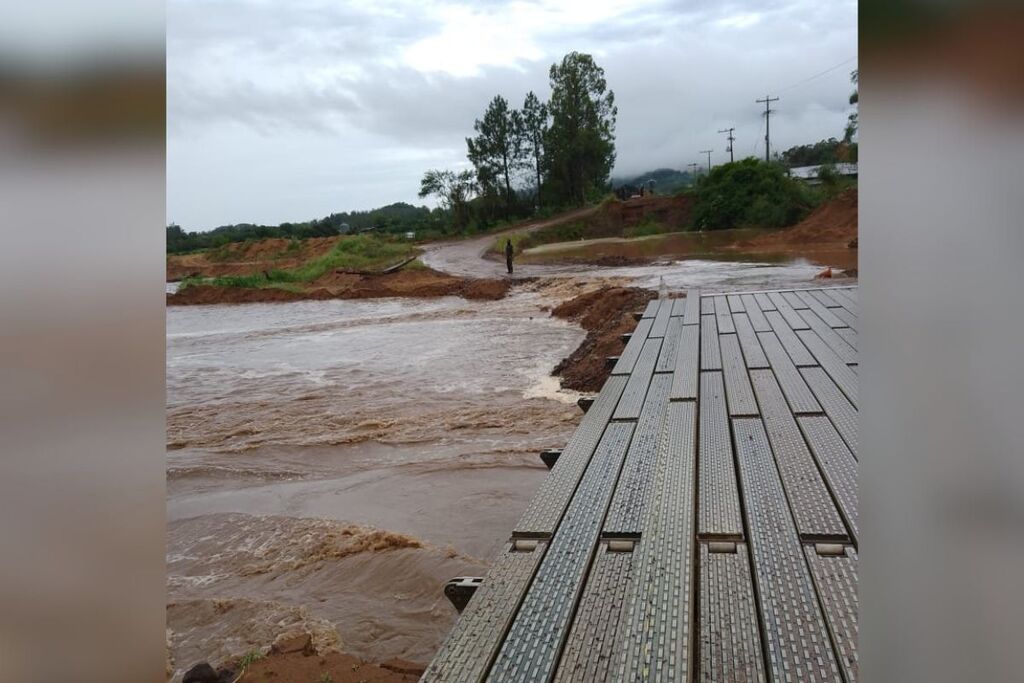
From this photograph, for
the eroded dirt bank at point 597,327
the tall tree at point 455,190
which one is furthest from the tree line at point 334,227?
the eroded dirt bank at point 597,327

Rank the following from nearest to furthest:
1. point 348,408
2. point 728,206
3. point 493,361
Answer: point 348,408 < point 493,361 < point 728,206

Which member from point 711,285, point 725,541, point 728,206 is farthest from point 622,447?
point 728,206

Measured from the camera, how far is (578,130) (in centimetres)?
3531

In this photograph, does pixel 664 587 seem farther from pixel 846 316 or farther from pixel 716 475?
pixel 846 316

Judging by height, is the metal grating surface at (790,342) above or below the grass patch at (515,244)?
below

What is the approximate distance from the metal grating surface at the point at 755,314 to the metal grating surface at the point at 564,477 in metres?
1.84

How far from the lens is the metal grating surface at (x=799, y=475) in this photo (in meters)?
1.75

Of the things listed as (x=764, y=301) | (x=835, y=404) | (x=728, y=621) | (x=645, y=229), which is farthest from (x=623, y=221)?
(x=728, y=621)

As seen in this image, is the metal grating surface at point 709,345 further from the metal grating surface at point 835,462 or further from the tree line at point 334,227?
the tree line at point 334,227

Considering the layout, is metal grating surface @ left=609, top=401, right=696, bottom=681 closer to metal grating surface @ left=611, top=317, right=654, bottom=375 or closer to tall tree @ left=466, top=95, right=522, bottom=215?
metal grating surface @ left=611, top=317, right=654, bottom=375

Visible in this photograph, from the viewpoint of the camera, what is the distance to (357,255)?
24.4 metres
